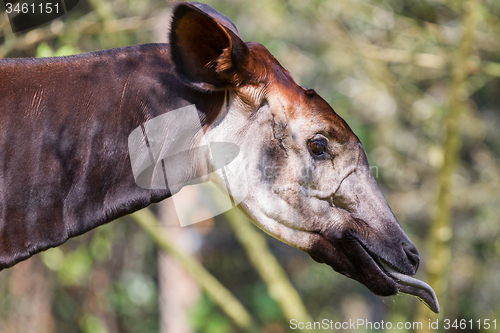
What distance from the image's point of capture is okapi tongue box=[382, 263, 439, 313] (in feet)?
6.31

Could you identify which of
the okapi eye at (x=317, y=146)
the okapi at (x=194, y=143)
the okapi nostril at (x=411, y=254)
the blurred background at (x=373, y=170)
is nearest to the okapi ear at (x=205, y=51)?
the okapi at (x=194, y=143)

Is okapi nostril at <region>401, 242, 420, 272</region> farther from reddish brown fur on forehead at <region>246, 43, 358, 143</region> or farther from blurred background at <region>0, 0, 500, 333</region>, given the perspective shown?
blurred background at <region>0, 0, 500, 333</region>

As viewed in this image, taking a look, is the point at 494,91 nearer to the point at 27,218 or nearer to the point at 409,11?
the point at 409,11

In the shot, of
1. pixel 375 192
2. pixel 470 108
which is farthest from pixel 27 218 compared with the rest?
pixel 470 108

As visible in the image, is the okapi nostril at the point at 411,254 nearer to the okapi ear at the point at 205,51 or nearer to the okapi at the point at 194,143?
the okapi at the point at 194,143

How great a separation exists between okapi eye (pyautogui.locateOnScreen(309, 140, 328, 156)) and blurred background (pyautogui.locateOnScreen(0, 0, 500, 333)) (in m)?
1.49

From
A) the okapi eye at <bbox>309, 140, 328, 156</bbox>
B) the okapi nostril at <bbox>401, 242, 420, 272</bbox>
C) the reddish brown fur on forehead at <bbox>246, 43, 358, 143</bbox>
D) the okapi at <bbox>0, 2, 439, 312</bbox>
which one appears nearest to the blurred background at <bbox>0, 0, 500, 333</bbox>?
the okapi at <bbox>0, 2, 439, 312</bbox>

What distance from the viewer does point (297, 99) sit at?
1909 millimetres

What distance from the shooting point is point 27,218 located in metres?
1.69

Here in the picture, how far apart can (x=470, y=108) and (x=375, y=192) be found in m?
8.10

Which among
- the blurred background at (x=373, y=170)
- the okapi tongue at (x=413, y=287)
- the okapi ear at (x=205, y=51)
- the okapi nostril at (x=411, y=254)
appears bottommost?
the blurred background at (x=373, y=170)

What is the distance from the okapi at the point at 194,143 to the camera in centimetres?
169

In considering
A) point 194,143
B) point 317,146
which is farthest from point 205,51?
point 317,146

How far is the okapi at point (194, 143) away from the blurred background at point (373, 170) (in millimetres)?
878
